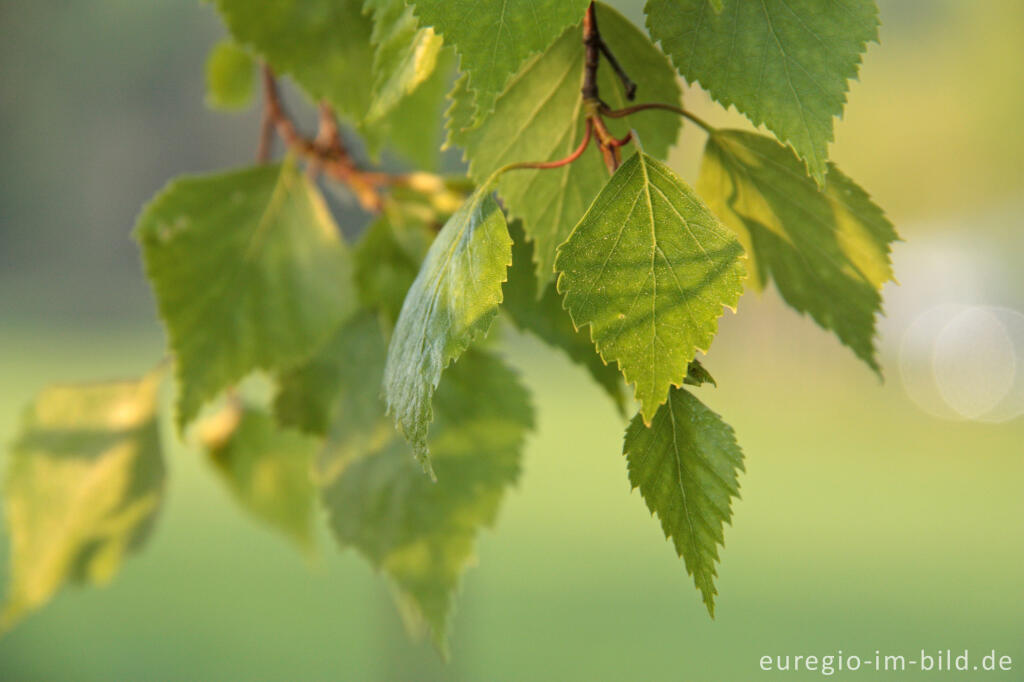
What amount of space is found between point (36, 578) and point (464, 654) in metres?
0.82

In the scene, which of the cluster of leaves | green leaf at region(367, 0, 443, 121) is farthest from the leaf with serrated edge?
green leaf at region(367, 0, 443, 121)

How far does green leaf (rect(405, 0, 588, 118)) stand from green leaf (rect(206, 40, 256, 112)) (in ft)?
0.85

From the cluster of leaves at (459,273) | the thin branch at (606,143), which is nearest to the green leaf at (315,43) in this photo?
the cluster of leaves at (459,273)

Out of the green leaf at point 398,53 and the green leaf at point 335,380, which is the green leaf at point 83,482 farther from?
the green leaf at point 398,53

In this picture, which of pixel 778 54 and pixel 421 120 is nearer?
pixel 778 54

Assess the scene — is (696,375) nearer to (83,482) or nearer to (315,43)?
(315,43)

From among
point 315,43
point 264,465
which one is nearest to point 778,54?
point 315,43

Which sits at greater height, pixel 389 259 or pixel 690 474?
pixel 389 259

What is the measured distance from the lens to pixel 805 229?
0.16 meters

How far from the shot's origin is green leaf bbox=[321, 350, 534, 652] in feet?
0.85

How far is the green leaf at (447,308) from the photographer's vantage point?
123 mm

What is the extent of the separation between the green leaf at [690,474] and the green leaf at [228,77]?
29cm

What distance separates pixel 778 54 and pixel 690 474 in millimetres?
64

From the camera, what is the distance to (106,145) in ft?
14.5
